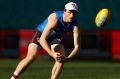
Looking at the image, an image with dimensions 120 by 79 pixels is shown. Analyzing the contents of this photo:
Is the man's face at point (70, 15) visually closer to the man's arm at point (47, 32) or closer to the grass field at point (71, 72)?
the man's arm at point (47, 32)

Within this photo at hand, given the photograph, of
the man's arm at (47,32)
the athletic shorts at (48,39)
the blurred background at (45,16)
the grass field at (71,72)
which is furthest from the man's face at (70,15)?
the blurred background at (45,16)

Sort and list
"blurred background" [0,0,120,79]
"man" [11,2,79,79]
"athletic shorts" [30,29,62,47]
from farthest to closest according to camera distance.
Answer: "blurred background" [0,0,120,79]
"athletic shorts" [30,29,62,47]
"man" [11,2,79,79]

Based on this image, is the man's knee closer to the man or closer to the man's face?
the man

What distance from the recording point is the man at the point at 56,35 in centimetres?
994

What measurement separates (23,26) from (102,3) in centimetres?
511

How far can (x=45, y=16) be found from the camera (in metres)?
32.5

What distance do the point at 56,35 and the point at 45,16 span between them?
21.9m

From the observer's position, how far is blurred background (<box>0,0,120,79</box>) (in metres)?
32.1

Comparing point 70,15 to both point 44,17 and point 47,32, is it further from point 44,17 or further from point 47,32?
point 44,17

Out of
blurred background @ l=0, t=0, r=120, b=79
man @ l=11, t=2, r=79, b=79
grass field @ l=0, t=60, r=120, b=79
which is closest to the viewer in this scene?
man @ l=11, t=2, r=79, b=79

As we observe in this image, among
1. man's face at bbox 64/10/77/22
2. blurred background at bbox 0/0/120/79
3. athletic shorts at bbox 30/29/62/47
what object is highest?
man's face at bbox 64/10/77/22

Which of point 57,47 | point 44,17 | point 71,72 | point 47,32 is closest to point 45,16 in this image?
point 44,17

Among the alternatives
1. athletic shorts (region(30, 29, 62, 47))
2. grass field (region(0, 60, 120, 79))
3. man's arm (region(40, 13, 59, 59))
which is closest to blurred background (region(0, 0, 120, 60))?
grass field (region(0, 60, 120, 79))

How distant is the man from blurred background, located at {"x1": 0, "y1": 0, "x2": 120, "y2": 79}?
20.6 m
